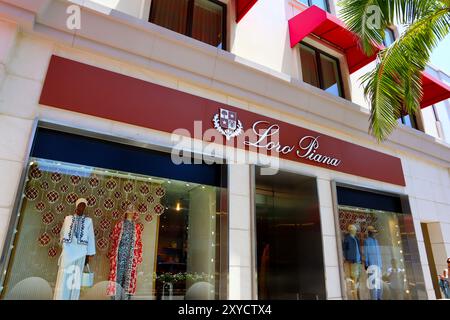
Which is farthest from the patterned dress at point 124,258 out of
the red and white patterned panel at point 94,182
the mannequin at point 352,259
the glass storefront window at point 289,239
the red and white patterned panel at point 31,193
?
the mannequin at point 352,259

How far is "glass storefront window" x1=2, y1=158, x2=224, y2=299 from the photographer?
163 inches

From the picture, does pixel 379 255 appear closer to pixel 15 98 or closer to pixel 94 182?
pixel 94 182

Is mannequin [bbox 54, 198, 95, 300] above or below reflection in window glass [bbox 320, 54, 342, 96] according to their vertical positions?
below

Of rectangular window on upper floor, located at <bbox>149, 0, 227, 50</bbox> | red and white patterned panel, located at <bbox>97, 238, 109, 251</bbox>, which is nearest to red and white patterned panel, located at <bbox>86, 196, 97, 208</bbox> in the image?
red and white patterned panel, located at <bbox>97, 238, 109, 251</bbox>

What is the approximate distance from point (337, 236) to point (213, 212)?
8.51 feet

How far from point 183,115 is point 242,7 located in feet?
9.59

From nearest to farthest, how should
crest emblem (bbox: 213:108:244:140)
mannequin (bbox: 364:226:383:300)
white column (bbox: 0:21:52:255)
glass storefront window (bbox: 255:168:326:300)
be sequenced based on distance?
1. white column (bbox: 0:21:52:255)
2. crest emblem (bbox: 213:108:244:140)
3. glass storefront window (bbox: 255:168:326:300)
4. mannequin (bbox: 364:226:383:300)

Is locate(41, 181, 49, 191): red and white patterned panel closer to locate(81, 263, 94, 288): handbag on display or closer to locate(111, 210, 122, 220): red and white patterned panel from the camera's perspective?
locate(111, 210, 122, 220): red and white patterned panel

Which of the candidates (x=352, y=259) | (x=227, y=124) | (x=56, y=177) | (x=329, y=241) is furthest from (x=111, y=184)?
(x=352, y=259)

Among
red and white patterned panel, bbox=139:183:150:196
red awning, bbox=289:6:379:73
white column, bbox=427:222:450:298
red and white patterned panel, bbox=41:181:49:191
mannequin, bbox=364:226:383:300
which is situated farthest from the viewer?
white column, bbox=427:222:450:298

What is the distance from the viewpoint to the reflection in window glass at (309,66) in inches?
292

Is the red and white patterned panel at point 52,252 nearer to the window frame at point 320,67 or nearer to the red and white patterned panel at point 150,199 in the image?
the red and white patterned panel at point 150,199

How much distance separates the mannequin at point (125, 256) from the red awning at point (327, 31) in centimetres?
527

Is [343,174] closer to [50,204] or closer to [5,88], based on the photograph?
[50,204]
